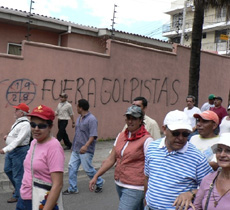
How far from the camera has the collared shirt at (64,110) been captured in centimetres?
1095

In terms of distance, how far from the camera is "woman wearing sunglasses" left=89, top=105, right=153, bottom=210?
397 centimetres

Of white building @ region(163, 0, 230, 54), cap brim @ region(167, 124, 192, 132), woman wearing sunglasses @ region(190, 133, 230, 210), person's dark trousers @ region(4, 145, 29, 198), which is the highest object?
white building @ region(163, 0, 230, 54)

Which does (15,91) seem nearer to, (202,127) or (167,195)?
(202,127)

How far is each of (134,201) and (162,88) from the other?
11000 millimetres

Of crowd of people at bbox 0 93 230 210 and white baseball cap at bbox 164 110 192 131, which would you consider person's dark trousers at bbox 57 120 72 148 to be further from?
white baseball cap at bbox 164 110 192 131

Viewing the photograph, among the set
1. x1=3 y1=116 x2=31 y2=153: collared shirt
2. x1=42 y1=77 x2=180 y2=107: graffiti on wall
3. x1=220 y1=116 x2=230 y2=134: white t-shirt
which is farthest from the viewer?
x1=42 y1=77 x2=180 y2=107: graffiti on wall

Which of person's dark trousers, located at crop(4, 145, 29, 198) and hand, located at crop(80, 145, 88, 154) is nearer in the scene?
person's dark trousers, located at crop(4, 145, 29, 198)

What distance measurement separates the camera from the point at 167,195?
3098 millimetres

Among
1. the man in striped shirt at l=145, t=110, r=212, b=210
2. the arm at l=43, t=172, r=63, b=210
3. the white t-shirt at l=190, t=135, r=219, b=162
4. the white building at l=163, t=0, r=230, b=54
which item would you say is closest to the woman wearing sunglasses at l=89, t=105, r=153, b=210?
the white t-shirt at l=190, t=135, r=219, b=162

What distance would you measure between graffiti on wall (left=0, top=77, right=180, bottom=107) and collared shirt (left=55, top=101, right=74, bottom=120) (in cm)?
53

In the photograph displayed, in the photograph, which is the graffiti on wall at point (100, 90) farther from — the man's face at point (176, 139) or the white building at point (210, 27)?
the white building at point (210, 27)

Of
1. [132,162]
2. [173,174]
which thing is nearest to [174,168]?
[173,174]

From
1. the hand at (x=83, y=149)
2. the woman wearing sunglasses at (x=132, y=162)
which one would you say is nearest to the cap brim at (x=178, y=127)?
the woman wearing sunglasses at (x=132, y=162)

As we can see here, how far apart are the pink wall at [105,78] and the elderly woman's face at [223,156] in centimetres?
844
